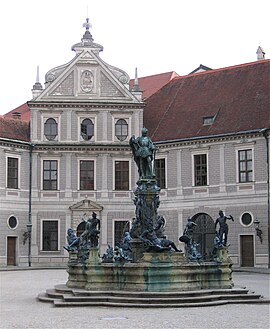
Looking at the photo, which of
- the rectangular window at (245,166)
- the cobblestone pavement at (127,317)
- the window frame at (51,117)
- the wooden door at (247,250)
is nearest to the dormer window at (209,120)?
the rectangular window at (245,166)

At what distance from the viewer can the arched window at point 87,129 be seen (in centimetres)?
4512

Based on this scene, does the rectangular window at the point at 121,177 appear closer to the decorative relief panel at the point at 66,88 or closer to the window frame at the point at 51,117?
the window frame at the point at 51,117

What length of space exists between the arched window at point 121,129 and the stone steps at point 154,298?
25.0 metres

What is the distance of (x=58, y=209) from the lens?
44531mm

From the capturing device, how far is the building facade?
4225cm

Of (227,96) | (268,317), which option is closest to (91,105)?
(227,96)

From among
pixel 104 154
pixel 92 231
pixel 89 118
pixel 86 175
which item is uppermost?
pixel 89 118

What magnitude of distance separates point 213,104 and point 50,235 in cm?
1278

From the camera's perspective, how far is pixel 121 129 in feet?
149

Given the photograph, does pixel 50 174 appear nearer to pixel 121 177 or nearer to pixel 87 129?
pixel 87 129

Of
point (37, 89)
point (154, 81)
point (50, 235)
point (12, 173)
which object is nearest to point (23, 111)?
point (154, 81)

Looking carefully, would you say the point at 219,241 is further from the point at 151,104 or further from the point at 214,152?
the point at 151,104

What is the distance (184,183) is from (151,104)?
7.82 m

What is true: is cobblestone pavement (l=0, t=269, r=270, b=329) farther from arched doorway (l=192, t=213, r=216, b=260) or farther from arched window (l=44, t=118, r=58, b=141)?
arched window (l=44, t=118, r=58, b=141)
